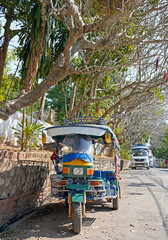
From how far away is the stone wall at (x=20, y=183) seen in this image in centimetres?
578

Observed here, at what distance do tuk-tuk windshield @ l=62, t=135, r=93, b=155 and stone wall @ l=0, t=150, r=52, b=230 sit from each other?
1.22m

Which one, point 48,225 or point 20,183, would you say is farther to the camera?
point 20,183

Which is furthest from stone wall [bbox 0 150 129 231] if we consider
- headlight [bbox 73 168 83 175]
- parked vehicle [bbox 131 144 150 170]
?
parked vehicle [bbox 131 144 150 170]

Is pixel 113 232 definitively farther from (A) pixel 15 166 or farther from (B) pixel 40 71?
(B) pixel 40 71

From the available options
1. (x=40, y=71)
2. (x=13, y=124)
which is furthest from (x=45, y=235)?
(x=13, y=124)

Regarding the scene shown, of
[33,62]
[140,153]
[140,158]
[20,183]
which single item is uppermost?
[33,62]

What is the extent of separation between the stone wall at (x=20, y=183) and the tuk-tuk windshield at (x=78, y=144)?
4.00ft

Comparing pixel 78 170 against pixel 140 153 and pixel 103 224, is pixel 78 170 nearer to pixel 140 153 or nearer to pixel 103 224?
pixel 103 224

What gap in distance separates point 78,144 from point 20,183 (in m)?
1.78

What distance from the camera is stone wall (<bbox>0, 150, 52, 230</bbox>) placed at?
5777 mm

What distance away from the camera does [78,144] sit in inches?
259

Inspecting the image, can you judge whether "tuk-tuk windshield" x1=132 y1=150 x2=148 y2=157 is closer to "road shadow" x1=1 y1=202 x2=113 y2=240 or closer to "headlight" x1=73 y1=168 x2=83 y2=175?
"road shadow" x1=1 y1=202 x2=113 y2=240

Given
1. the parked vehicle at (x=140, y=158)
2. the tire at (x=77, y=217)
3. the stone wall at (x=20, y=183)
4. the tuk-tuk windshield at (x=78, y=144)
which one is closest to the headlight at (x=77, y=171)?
the tuk-tuk windshield at (x=78, y=144)

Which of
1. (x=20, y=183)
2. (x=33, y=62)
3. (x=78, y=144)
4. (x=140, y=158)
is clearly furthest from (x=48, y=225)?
(x=140, y=158)
